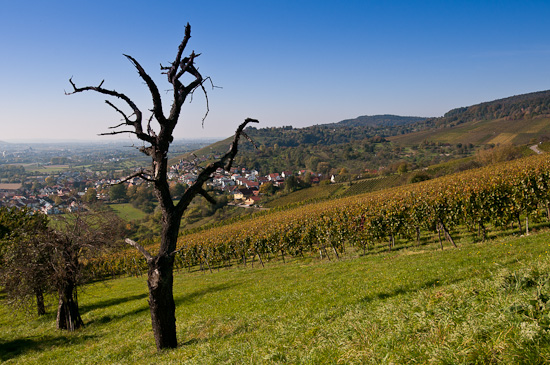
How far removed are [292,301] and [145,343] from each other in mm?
4902

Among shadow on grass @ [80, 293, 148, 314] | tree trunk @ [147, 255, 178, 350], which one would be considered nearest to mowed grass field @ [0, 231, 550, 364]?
tree trunk @ [147, 255, 178, 350]

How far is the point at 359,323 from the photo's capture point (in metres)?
5.52

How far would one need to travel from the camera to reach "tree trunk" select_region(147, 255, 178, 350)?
7.56m

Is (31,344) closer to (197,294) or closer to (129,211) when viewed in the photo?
(197,294)

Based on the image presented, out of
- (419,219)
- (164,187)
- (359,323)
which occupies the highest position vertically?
(164,187)

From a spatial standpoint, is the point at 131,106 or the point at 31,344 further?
the point at 31,344

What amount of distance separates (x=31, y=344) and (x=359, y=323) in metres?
14.2

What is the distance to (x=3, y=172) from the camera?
193 meters

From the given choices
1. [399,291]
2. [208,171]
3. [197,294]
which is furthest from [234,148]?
[197,294]

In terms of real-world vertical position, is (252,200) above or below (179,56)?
below

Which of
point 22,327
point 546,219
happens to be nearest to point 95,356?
point 22,327

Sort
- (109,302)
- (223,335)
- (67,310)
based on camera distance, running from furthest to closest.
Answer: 1. (109,302)
2. (67,310)
3. (223,335)

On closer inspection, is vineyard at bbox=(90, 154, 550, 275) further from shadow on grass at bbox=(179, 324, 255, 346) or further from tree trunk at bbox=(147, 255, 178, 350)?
tree trunk at bbox=(147, 255, 178, 350)

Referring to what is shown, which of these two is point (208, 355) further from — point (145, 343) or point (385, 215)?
point (385, 215)
